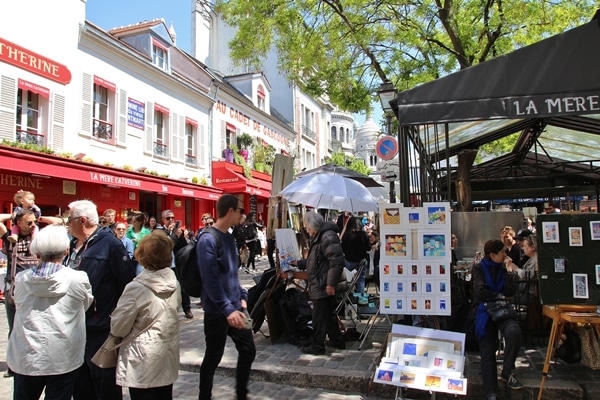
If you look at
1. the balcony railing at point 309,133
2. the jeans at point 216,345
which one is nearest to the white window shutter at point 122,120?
the jeans at point 216,345

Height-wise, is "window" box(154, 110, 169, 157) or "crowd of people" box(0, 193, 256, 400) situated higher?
"window" box(154, 110, 169, 157)

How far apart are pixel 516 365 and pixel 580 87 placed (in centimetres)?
276

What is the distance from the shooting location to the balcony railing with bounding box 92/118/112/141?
14312mm

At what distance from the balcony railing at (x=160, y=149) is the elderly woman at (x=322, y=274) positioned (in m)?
13.0

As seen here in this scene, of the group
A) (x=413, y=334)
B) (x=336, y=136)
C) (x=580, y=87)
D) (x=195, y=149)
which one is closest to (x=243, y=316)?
(x=413, y=334)

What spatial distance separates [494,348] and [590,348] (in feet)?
2.72

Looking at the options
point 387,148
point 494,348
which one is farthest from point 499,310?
point 387,148

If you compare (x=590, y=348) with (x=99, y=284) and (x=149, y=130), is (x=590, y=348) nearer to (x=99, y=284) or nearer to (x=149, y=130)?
(x=99, y=284)

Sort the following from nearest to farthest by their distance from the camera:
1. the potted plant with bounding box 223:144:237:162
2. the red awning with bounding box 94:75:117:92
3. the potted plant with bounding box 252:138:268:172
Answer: the red awning with bounding box 94:75:117:92, the potted plant with bounding box 223:144:237:162, the potted plant with bounding box 252:138:268:172

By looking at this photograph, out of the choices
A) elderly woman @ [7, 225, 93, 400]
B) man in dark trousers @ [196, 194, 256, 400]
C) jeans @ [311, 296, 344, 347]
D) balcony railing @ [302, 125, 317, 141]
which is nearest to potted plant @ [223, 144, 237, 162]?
balcony railing @ [302, 125, 317, 141]

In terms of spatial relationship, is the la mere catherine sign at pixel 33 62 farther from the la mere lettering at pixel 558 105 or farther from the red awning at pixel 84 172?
the la mere lettering at pixel 558 105

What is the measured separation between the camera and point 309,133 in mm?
35438

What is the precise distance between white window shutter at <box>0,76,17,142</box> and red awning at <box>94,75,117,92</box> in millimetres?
3014

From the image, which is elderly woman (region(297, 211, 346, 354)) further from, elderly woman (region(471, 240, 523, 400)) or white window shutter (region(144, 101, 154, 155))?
white window shutter (region(144, 101, 154, 155))
